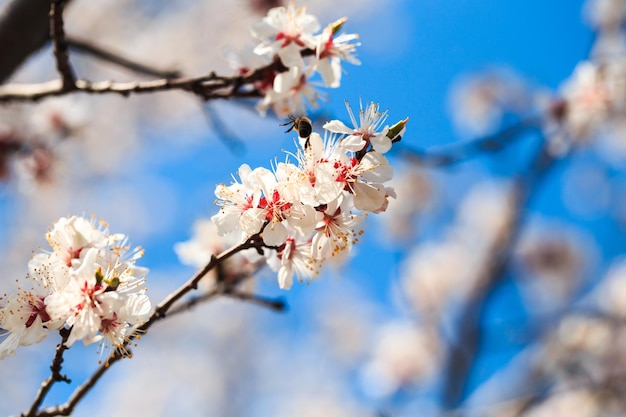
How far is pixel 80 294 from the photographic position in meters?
0.95

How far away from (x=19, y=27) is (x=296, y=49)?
847 mm

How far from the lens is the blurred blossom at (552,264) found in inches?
241

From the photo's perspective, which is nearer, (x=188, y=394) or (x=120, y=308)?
(x=120, y=308)

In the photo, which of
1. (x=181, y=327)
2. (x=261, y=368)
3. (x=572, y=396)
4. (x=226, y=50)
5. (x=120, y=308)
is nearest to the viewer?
(x=120, y=308)

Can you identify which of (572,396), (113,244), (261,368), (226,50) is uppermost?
(261,368)

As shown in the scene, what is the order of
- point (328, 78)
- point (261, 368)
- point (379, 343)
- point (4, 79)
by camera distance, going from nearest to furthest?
point (328, 78) → point (4, 79) → point (379, 343) → point (261, 368)

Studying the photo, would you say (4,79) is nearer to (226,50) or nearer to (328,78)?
(226,50)

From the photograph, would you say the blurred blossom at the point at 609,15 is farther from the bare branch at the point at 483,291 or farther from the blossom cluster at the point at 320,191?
the blossom cluster at the point at 320,191

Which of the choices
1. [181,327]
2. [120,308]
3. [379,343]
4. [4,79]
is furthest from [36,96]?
[181,327]

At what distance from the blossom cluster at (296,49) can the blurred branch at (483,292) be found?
9.55ft

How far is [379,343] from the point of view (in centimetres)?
603

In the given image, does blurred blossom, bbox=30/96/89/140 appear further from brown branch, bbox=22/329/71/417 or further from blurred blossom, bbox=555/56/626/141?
blurred blossom, bbox=555/56/626/141

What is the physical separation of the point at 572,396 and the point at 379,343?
6.21ft

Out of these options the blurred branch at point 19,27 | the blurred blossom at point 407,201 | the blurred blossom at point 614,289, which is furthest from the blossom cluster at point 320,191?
the blurred blossom at point 614,289
